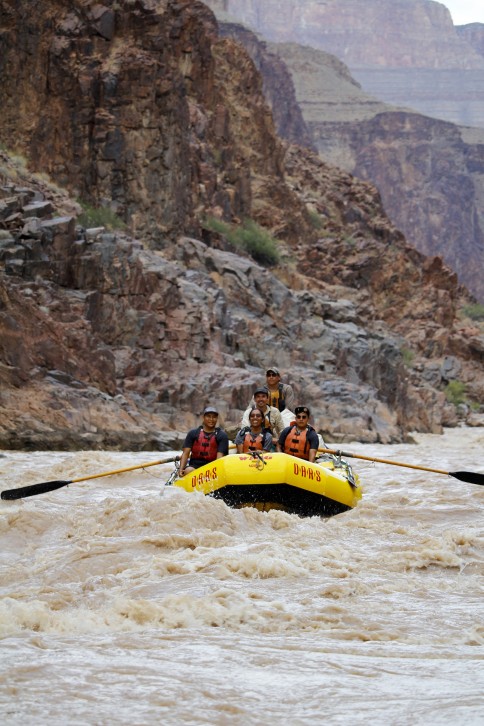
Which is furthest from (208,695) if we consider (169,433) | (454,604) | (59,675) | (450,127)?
(450,127)

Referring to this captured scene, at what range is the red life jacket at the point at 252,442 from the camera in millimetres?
12195

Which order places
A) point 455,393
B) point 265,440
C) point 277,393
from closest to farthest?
point 265,440
point 277,393
point 455,393

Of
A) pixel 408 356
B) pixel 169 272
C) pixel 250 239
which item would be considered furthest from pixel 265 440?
pixel 408 356

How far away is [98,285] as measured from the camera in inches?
1076

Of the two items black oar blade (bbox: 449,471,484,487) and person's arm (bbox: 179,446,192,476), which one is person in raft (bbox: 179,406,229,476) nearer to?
person's arm (bbox: 179,446,192,476)

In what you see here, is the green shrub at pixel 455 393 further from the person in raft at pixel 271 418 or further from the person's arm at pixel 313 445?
the person's arm at pixel 313 445

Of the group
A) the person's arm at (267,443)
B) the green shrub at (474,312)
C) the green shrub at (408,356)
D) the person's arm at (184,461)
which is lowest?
the green shrub at (474,312)

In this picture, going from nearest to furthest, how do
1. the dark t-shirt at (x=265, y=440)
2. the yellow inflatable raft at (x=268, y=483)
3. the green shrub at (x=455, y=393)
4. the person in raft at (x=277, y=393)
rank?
the yellow inflatable raft at (x=268, y=483) → the dark t-shirt at (x=265, y=440) → the person in raft at (x=277, y=393) → the green shrub at (x=455, y=393)

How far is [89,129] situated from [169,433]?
15.8 metres

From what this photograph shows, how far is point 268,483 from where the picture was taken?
11297 millimetres

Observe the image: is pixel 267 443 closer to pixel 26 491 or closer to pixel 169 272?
pixel 26 491

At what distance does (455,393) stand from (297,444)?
131 feet

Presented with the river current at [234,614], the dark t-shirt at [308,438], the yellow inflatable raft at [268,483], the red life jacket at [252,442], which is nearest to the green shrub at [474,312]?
the river current at [234,614]

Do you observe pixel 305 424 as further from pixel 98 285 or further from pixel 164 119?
pixel 164 119
